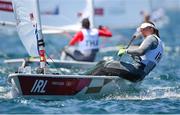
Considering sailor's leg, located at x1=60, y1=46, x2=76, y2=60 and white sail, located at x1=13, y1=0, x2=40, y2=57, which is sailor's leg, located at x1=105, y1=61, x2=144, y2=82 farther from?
sailor's leg, located at x1=60, y1=46, x2=76, y2=60

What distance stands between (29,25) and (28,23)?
37 millimetres

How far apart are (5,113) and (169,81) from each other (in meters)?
5.04

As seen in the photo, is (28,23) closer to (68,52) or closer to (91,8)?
(68,52)

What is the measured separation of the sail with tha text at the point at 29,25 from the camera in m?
11.4

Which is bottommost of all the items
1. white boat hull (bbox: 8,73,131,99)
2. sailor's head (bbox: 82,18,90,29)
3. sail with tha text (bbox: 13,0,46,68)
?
white boat hull (bbox: 8,73,131,99)

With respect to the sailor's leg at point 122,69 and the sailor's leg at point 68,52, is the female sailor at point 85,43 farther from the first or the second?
the sailor's leg at point 122,69

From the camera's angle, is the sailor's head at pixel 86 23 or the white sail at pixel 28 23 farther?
the sailor's head at pixel 86 23

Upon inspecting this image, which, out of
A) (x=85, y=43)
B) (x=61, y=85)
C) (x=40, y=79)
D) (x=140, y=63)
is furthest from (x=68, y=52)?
(x=40, y=79)

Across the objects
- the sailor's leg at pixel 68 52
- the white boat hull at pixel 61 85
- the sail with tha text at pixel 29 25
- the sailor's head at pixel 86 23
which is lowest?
the sailor's leg at pixel 68 52

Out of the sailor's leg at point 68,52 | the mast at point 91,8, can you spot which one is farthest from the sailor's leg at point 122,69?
the mast at point 91,8

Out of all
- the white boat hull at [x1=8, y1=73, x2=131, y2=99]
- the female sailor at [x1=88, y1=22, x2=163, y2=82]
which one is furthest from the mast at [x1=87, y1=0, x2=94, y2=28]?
the white boat hull at [x1=8, y1=73, x2=131, y2=99]

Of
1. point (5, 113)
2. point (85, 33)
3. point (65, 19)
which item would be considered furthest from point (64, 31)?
point (5, 113)

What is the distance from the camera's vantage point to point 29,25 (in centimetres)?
1152

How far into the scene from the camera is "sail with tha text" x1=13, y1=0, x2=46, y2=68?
11438 mm
